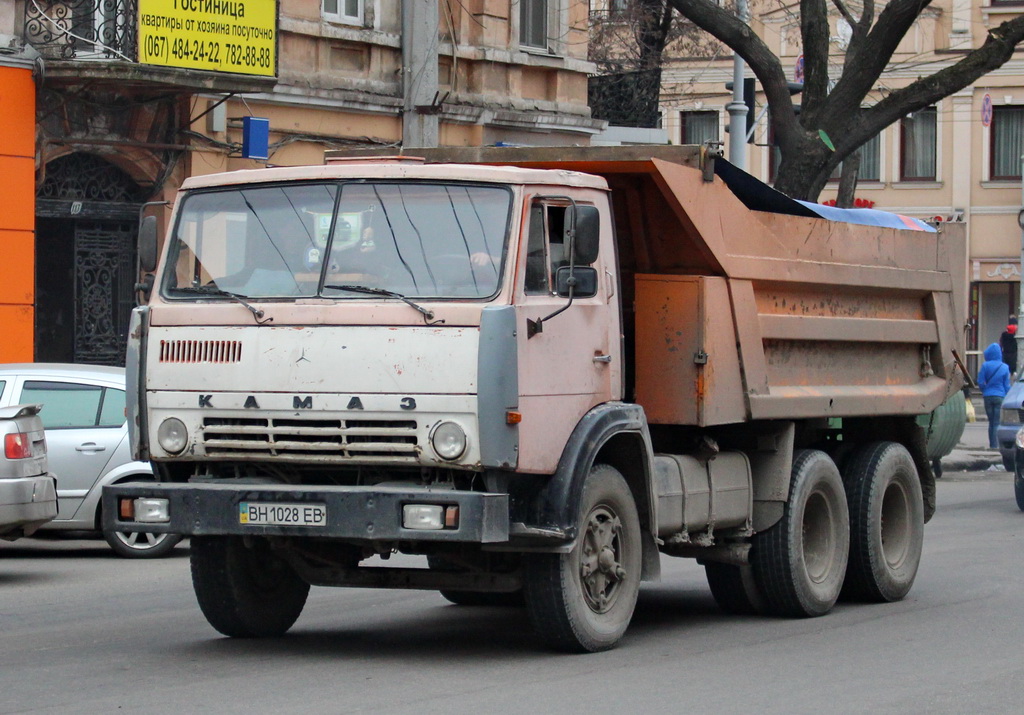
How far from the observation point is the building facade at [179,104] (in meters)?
18.0

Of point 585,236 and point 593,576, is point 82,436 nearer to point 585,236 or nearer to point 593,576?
point 593,576

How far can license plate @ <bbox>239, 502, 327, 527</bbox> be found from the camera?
7.62 m

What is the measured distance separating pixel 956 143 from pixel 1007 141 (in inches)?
49.9

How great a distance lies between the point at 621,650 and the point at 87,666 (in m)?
2.60

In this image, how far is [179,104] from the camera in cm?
1967

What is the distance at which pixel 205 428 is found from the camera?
7.89 m

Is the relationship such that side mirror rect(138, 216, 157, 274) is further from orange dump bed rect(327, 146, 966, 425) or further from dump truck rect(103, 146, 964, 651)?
orange dump bed rect(327, 146, 966, 425)

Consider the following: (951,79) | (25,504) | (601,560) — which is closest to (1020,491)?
(951,79)

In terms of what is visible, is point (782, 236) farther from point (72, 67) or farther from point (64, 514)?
point (72, 67)

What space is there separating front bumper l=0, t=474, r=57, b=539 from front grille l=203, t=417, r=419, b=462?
3.84 m

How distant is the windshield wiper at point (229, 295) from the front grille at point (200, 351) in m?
0.15

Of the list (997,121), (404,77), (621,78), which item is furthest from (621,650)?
(997,121)

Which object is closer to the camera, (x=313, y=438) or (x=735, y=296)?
(x=313, y=438)

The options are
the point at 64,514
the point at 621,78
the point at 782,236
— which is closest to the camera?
the point at 782,236
